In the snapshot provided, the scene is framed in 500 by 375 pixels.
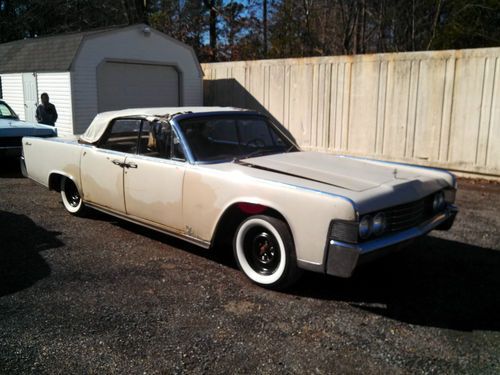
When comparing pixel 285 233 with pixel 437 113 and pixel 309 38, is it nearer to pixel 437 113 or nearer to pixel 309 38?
pixel 437 113

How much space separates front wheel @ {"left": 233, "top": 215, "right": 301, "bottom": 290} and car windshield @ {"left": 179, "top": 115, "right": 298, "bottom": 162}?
0.84m

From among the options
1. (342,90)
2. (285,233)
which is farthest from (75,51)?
(285,233)

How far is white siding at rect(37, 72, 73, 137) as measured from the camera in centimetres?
1269

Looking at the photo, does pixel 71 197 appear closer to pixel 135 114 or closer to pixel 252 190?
pixel 135 114

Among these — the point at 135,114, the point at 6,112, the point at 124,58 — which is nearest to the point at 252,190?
the point at 135,114

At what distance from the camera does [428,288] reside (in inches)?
168

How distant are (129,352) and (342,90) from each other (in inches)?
349

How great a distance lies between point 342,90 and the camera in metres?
11.0

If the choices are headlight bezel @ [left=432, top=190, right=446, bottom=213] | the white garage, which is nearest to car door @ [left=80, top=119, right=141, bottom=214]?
headlight bezel @ [left=432, top=190, right=446, bottom=213]

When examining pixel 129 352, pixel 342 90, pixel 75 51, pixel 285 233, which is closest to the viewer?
pixel 129 352

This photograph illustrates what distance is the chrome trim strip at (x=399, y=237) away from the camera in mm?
3531

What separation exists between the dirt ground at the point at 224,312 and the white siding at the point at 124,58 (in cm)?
791

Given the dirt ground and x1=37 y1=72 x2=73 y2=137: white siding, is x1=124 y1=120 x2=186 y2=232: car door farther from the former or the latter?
x1=37 y1=72 x2=73 y2=137: white siding

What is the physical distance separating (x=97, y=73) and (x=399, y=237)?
11176 mm
